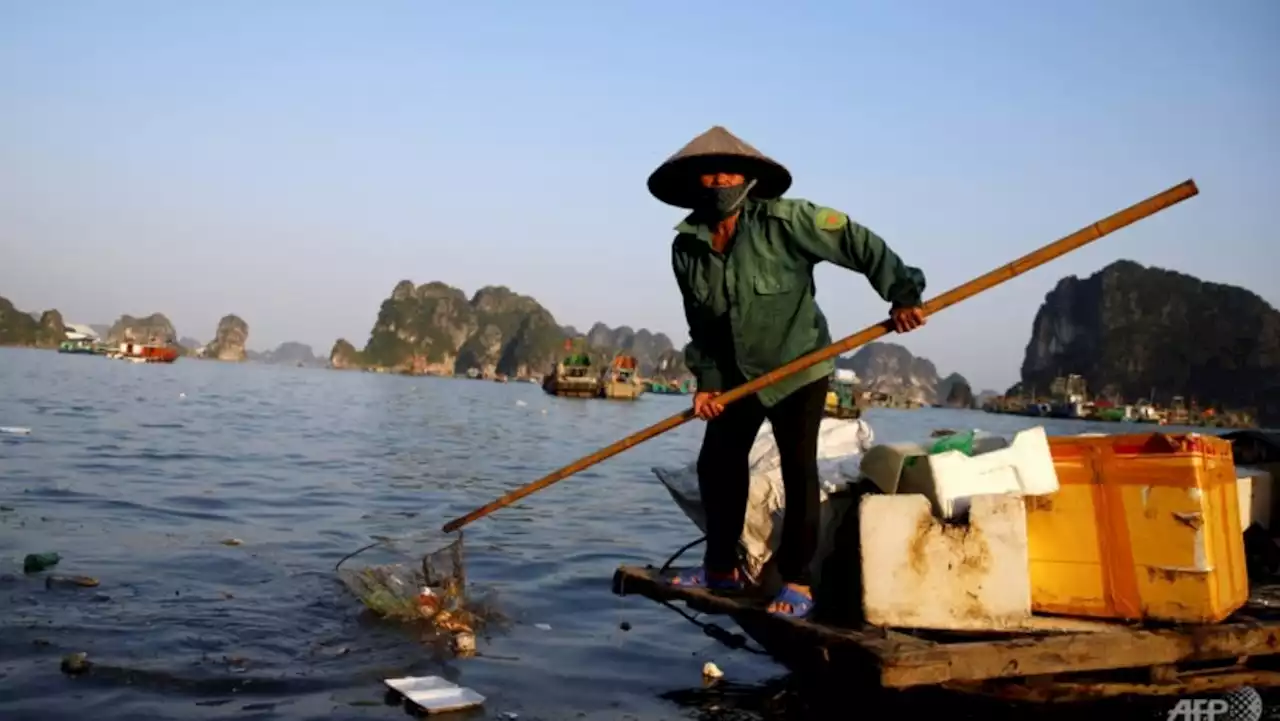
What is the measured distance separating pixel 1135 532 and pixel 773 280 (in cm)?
168

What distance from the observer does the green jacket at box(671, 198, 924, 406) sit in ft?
12.9

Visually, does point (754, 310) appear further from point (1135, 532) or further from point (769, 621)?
point (1135, 532)

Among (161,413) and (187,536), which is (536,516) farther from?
(161,413)

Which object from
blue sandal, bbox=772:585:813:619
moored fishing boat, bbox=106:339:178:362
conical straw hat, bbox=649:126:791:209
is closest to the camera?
blue sandal, bbox=772:585:813:619

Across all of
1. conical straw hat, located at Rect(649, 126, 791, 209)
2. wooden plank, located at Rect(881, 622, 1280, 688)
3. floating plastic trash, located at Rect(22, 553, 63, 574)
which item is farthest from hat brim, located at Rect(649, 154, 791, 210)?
floating plastic trash, located at Rect(22, 553, 63, 574)

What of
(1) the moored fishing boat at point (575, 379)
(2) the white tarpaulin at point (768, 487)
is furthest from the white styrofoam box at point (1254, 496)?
(1) the moored fishing boat at point (575, 379)

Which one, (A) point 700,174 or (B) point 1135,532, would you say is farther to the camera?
(A) point 700,174

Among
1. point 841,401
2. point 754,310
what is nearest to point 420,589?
point 754,310

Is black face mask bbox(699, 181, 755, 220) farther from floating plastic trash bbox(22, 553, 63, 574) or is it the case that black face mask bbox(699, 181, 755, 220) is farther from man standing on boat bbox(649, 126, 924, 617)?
floating plastic trash bbox(22, 553, 63, 574)

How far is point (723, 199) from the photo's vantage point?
13.9ft

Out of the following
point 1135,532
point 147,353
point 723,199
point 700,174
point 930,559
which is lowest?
point 930,559

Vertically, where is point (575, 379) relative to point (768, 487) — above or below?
above

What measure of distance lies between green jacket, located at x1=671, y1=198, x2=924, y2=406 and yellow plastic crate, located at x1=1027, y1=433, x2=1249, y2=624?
92 cm

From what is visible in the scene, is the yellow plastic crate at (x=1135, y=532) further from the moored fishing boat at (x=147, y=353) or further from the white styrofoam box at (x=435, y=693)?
the moored fishing boat at (x=147, y=353)
